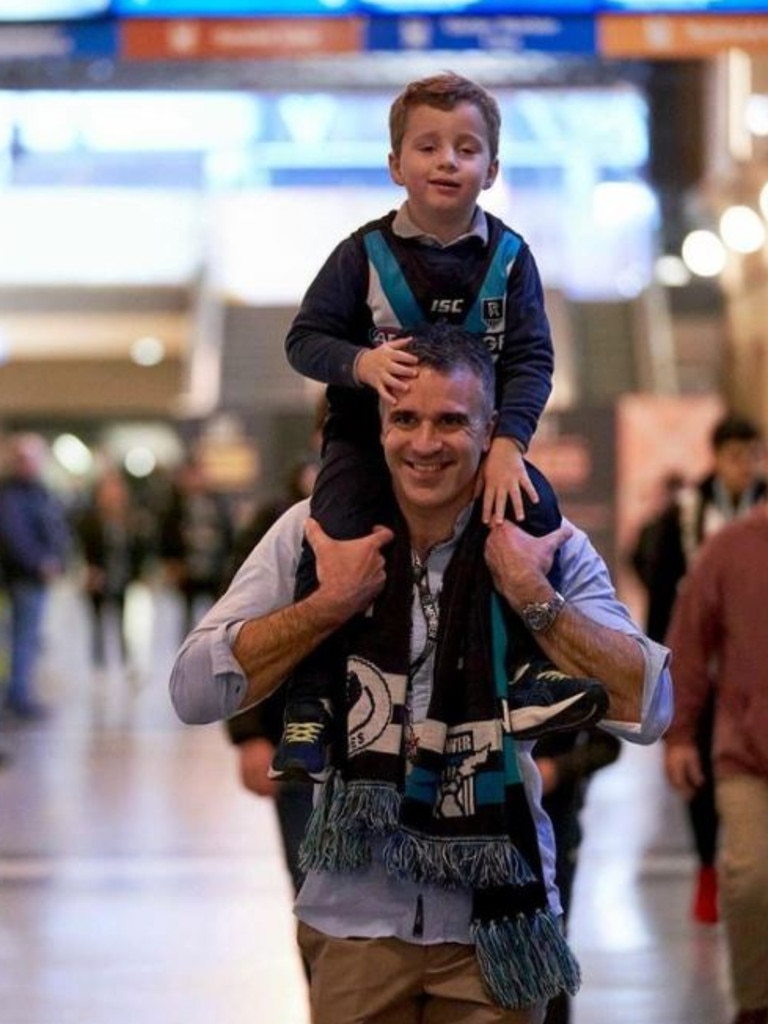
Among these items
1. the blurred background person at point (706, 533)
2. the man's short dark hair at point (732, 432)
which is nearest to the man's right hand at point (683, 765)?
the blurred background person at point (706, 533)

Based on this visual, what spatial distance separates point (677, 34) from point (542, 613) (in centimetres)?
633

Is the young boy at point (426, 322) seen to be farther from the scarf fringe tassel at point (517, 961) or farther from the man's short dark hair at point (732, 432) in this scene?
the man's short dark hair at point (732, 432)

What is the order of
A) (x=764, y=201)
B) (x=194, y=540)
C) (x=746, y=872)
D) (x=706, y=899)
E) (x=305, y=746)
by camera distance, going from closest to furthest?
(x=305, y=746), (x=746, y=872), (x=706, y=899), (x=194, y=540), (x=764, y=201)

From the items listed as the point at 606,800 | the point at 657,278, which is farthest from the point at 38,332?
the point at 606,800

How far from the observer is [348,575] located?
147 inches

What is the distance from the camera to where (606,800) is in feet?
38.8

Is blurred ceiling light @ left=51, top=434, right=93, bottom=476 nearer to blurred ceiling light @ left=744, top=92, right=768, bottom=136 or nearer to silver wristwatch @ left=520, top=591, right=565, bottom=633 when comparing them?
blurred ceiling light @ left=744, top=92, right=768, bottom=136

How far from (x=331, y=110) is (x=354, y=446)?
28489mm

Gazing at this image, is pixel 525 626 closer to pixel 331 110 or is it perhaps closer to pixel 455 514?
pixel 455 514

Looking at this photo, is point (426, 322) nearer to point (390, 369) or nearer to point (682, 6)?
point (390, 369)

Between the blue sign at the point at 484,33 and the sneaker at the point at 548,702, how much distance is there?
6237 millimetres

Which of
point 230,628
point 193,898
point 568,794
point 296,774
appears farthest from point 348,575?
point 193,898

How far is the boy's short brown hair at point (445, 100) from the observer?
3.72 meters

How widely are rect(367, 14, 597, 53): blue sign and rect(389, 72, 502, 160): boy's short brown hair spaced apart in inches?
233
